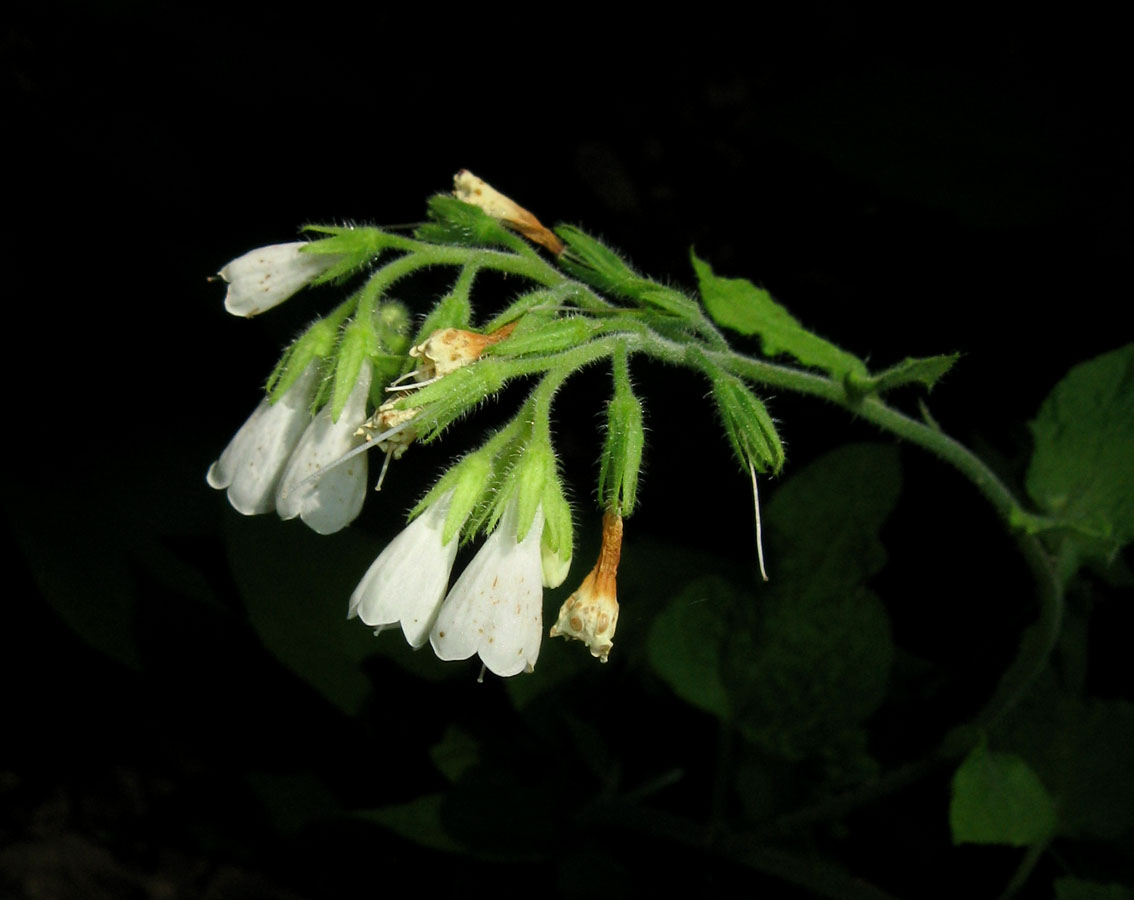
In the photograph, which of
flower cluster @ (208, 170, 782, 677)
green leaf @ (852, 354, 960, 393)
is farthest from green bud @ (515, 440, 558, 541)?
green leaf @ (852, 354, 960, 393)

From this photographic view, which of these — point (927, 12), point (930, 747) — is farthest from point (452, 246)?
point (930, 747)

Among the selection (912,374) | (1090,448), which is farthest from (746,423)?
(1090,448)

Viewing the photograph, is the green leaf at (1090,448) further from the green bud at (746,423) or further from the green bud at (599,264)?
the green bud at (599,264)

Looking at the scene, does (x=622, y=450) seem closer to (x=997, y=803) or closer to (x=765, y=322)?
(x=765, y=322)

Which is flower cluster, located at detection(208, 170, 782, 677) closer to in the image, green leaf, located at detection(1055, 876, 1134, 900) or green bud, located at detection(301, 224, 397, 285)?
green bud, located at detection(301, 224, 397, 285)

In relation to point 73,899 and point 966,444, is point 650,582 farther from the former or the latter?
point 73,899

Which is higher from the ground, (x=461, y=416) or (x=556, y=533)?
(x=461, y=416)

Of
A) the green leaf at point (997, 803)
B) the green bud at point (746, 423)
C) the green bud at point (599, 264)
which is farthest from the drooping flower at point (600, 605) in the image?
the green leaf at point (997, 803)
